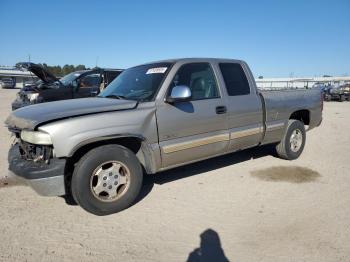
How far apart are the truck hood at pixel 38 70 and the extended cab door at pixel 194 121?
8.02m

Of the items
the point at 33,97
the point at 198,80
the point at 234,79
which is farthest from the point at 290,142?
the point at 33,97

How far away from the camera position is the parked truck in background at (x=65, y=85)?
10617 millimetres

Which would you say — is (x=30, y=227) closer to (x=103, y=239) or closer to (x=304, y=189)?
(x=103, y=239)

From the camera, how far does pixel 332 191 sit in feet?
16.0

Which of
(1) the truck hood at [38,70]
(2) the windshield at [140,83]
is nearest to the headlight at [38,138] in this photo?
(2) the windshield at [140,83]

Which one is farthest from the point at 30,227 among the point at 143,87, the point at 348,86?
the point at 348,86

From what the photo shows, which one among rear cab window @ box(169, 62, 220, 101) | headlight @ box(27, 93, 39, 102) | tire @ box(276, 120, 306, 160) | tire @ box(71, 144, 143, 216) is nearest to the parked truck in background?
headlight @ box(27, 93, 39, 102)

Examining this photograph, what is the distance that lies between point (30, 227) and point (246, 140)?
11.4 ft

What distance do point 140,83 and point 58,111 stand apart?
53.5 inches

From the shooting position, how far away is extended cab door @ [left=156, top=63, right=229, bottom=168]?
4.42m

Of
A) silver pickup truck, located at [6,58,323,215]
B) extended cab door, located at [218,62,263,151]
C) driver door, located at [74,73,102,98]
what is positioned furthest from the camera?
driver door, located at [74,73,102,98]

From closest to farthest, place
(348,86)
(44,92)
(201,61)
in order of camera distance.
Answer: (201,61) < (44,92) < (348,86)

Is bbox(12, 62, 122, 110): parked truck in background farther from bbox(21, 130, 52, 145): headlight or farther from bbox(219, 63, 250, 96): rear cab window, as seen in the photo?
bbox(21, 130, 52, 145): headlight

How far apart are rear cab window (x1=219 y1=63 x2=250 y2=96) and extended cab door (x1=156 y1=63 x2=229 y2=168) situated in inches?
10.8
